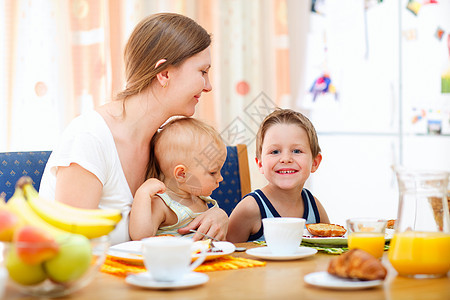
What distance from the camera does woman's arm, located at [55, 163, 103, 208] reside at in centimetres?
148

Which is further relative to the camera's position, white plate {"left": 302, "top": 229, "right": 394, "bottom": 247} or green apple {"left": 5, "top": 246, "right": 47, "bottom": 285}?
white plate {"left": 302, "top": 229, "right": 394, "bottom": 247}

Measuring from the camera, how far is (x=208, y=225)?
1.49 metres

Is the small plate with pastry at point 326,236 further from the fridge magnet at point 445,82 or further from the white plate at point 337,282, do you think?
the fridge magnet at point 445,82

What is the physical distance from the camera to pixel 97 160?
1.52m

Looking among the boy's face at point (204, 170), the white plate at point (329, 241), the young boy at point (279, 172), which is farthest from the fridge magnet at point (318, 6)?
the white plate at point (329, 241)

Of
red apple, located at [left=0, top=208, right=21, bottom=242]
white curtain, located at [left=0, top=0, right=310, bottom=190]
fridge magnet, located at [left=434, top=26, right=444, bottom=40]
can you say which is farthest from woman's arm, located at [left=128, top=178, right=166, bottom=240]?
fridge magnet, located at [left=434, top=26, right=444, bottom=40]

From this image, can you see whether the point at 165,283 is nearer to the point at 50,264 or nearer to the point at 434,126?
the point at 50,264

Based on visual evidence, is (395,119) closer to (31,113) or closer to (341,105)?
(341,105)

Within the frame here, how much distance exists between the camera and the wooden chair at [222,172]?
1.70 meters

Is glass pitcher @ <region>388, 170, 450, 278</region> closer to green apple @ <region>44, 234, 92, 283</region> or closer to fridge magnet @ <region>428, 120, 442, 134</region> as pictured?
green apple @ <region>44, 234, 92, 283</region>

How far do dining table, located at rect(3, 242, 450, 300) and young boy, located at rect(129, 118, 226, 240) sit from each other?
607 mm

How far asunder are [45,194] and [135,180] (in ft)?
0.87

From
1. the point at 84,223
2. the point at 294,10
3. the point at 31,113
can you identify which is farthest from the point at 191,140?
the point at 294,10

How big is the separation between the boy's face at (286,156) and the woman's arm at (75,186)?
58 cm
